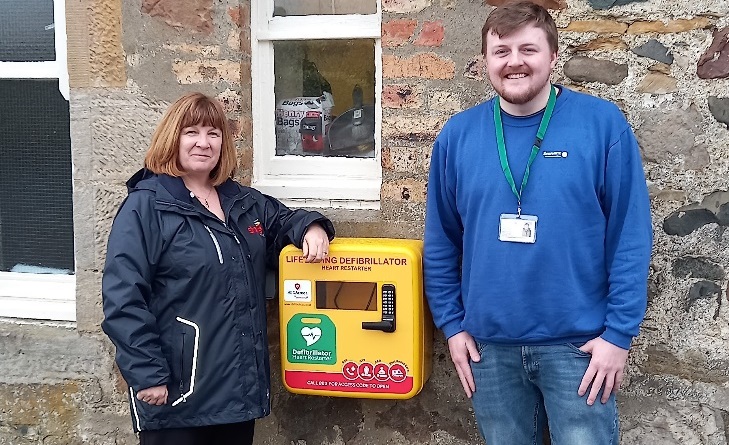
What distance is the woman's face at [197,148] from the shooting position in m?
2.64

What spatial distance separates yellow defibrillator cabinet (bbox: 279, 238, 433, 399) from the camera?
271 cm

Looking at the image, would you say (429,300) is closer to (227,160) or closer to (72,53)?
(227,160)

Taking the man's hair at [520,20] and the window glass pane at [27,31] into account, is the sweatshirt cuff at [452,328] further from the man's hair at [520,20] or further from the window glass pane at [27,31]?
the window glass pane at [27,31]

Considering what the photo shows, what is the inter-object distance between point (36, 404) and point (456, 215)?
2.11 metres

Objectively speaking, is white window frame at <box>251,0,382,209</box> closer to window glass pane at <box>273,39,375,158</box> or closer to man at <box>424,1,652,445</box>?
window glass pane at <box>273,39,375,158</box>

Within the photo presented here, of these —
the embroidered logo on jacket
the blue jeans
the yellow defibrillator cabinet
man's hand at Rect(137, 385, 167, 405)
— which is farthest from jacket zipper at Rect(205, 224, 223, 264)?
the blue jeans

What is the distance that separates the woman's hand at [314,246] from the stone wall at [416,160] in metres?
0.33

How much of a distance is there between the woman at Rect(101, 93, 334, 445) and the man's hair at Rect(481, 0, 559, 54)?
992 millimetres

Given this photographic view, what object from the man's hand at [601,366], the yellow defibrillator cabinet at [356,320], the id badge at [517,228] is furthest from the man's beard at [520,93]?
the man's hand at [601,366]

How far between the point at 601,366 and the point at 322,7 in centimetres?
180

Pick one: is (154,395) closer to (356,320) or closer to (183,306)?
(183,306)

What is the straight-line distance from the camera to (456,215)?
2605mm

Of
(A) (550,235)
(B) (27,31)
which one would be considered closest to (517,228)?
(A) (550,235)

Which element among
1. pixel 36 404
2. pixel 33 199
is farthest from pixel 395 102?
pixel 36 404
